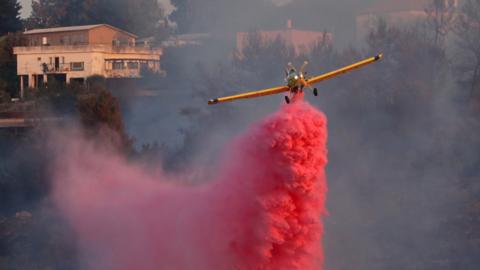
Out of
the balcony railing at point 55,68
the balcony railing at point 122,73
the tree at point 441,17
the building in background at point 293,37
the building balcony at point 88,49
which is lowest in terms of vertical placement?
the balcony railing at point 122,73

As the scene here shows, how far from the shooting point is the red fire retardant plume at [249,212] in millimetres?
41625

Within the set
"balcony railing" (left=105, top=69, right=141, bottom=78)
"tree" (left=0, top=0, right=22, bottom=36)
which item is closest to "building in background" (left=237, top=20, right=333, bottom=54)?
"balcony railing" (left=105, top=69, right=141, bottom=78)

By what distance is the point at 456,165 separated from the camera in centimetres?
7681

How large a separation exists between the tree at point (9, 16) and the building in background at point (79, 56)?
14.7 m

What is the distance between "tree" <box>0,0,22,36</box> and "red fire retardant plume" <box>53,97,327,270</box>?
3010 inches

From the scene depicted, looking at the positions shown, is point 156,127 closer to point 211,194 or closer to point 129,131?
point 129,131

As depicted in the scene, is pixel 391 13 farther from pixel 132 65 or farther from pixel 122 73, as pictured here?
pixel 122 73

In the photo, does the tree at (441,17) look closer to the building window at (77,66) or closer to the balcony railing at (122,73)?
the balcony railing at (122,73)

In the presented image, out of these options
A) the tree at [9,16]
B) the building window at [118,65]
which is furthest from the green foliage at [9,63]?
the building window at [118,65]

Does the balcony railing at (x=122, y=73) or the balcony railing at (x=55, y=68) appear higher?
the balcony railing at (x=55, y=68)

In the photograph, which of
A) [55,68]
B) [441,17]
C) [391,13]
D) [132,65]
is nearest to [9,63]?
[55,68]

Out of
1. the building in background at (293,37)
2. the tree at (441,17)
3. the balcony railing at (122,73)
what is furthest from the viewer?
the building in background at (293,37)

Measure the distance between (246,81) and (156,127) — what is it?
11.3m

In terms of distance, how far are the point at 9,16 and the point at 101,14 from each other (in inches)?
561
